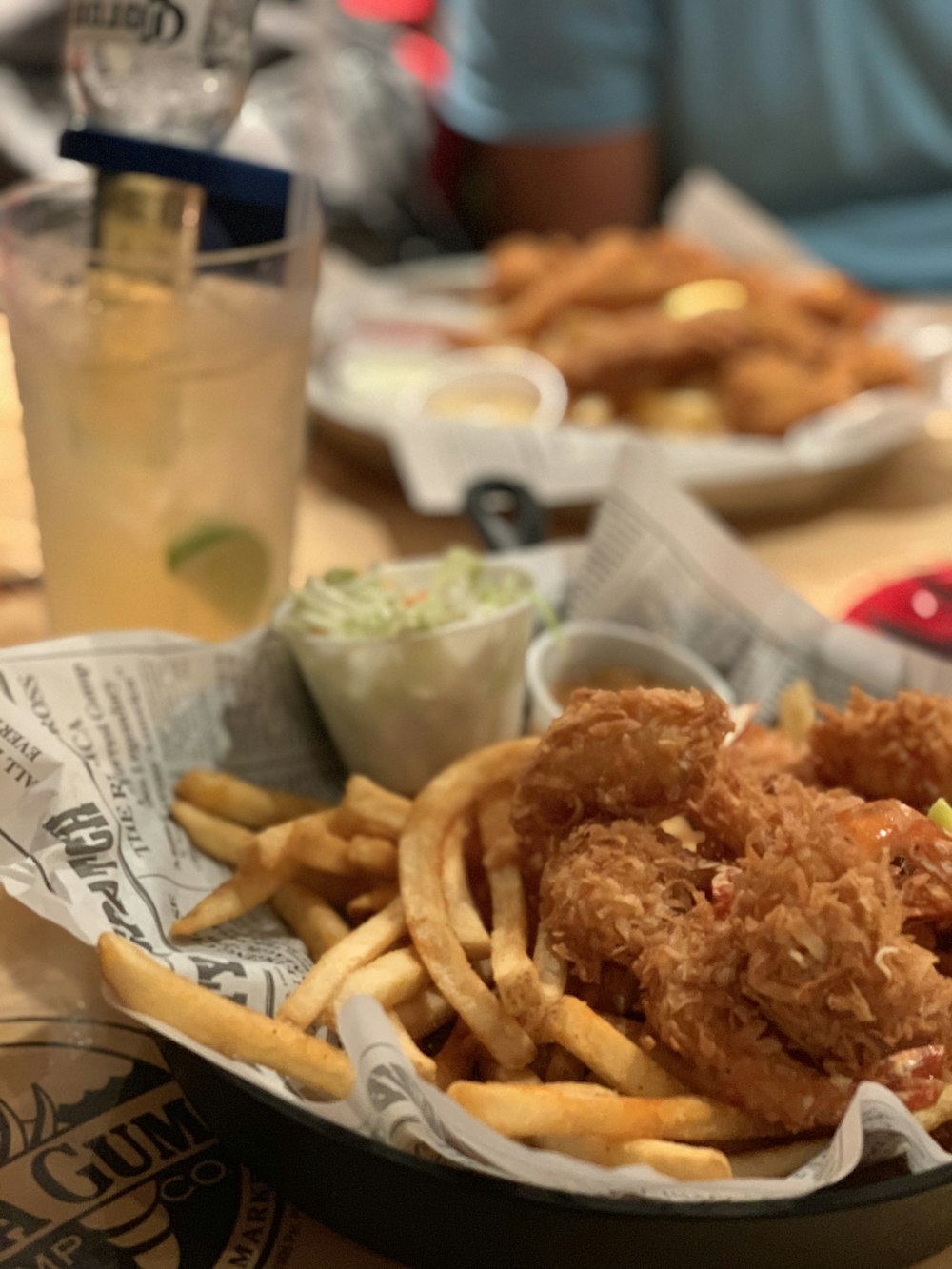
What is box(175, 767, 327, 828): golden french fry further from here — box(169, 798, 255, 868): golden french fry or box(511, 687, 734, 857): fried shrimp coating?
box(511, 687, 734, 857): fried shrimp coating

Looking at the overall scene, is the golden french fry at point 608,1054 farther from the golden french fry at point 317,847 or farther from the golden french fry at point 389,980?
the golden french fry at point 317,847

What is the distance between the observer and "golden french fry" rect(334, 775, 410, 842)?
1446mm

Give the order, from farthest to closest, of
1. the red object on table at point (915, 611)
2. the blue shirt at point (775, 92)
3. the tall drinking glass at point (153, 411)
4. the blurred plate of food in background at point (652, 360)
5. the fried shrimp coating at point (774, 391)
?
the blue shirt at point (775, 92) → the fried shrimp coating at point (774, 391) → the blurred plate of food in background at point (652, 360) → the red object on table at point (915, 611) → the tall drinking glass at point (153, 411)

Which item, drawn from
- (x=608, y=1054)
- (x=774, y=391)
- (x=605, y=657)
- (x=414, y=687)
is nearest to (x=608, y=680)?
(x=605, y=657)

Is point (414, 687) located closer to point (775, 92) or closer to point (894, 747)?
point (894, 747)

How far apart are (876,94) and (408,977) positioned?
3.82 metres

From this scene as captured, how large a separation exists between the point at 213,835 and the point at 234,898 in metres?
0.13

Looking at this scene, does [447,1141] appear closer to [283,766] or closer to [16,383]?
[283,766]

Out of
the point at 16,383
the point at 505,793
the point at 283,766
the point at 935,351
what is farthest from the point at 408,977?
the point at 935,351

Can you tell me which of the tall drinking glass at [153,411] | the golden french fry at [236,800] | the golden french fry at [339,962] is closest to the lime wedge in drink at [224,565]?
the tall drinking glass at [153,411]

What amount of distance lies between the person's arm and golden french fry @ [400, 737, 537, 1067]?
3.26m

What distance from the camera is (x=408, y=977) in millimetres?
1246

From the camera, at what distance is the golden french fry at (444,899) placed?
3.91 feet

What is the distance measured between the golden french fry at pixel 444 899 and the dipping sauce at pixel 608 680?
1.15ft
